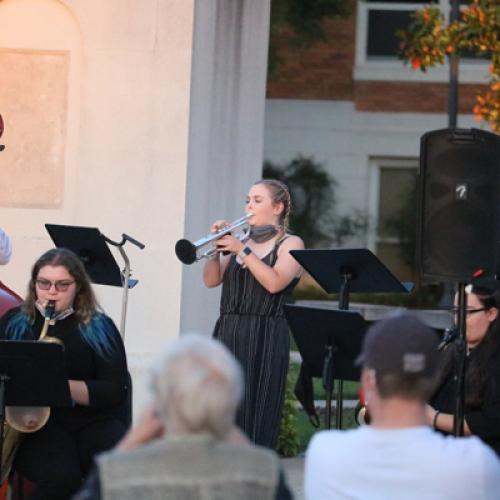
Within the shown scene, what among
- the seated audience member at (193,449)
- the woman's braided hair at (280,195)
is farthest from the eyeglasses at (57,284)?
the seated audience member at (193,449)

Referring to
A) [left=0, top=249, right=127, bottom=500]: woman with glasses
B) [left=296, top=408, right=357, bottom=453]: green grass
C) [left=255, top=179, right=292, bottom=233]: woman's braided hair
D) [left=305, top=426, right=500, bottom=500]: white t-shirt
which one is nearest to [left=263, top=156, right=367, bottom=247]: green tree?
[left=296, top=408, right=357, bottom=453]: green grass

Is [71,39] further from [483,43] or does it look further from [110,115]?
[483,43]

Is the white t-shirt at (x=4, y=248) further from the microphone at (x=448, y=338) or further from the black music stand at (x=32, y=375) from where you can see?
the microphone at (x=448, y=338)

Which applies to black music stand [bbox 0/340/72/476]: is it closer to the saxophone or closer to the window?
the saxophone

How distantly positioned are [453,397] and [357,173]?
15.1m

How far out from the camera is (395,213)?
21.1 meters

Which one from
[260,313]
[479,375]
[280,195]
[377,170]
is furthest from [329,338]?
[377,170]

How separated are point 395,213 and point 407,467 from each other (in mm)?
17556

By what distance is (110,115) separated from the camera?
923cm

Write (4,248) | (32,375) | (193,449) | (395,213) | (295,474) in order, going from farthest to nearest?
(395,213) < (295,474) < (4,248) < (32,375) < (193,449)

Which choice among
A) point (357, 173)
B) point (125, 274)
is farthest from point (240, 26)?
point (357, 173)

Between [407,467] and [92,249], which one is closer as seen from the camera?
[407,467]

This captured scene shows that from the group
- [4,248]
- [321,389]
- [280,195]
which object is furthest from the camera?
[321,389]

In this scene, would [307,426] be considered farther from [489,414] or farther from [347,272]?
[489,414]
